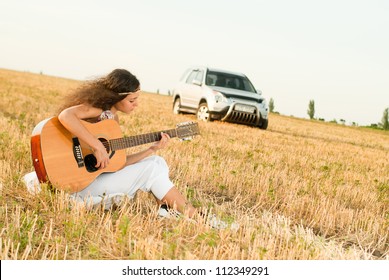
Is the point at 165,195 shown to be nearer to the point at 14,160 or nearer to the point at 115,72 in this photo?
the point at 115,72

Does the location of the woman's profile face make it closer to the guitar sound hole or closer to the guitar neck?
the guitar neck

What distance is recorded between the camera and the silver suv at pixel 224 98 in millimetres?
16156

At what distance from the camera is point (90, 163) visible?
4496 mm

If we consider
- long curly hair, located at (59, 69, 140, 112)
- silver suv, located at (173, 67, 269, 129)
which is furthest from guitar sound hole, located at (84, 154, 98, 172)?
silver suv, located at (173, 67, 269, 129)

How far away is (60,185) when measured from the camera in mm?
4352

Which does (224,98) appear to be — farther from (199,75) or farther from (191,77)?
(191,77)

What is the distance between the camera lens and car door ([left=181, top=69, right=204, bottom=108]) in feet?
56.4

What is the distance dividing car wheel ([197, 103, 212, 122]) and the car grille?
2.09ft

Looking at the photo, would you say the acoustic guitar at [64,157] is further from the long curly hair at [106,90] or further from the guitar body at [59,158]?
the long curly hair at [106,90]

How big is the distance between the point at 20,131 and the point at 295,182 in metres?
4.93

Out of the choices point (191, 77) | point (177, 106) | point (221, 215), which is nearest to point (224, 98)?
point (191, 77)

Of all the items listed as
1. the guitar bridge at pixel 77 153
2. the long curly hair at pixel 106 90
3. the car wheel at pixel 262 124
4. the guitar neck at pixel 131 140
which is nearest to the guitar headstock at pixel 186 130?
the guitar neck at pixel 131 140

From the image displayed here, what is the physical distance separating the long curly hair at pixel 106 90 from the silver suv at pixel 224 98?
11461 millimetres

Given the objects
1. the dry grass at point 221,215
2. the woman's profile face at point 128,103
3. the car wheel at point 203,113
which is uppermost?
the woman's profile face at point 128,103
